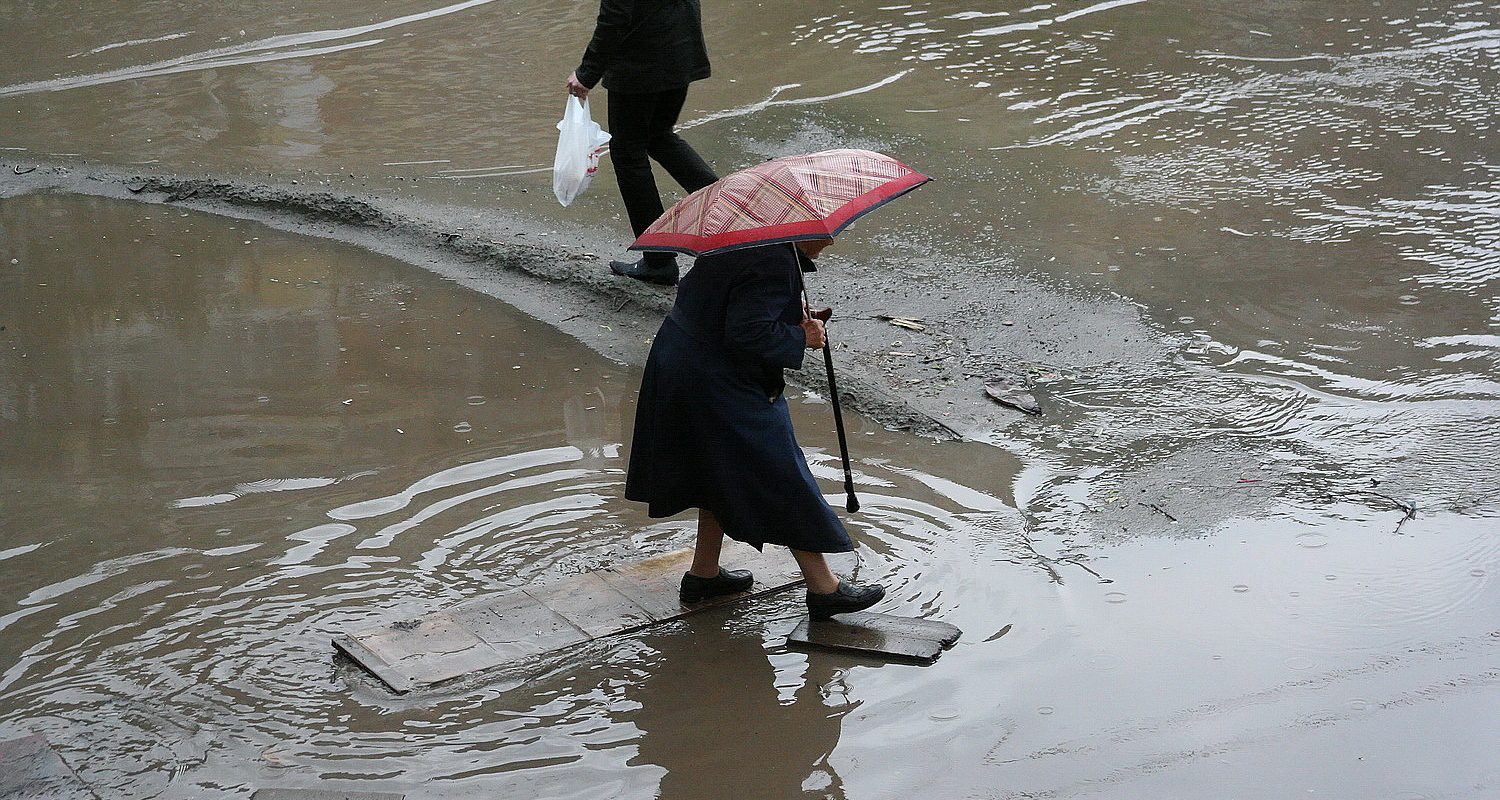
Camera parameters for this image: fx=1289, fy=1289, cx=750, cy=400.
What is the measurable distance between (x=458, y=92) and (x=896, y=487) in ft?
20.3

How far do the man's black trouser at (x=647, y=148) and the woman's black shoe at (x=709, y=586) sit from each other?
2504mm

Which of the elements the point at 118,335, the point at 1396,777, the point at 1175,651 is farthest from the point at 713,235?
the point at 118,335

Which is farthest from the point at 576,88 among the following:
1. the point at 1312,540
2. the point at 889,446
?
the point at 1312,540

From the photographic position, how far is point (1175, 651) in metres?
3.79

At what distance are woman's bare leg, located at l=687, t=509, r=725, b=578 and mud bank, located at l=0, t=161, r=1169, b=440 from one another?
1.46 metres

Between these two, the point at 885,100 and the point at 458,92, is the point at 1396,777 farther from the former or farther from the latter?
the point at 458,92

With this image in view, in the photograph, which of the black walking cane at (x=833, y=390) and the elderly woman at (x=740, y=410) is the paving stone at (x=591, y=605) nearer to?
the elderly woman at (x=740, y=410)

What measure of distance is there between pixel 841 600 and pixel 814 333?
2.78 feet

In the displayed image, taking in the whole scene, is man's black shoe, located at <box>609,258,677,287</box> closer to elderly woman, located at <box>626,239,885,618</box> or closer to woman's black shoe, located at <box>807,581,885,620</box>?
elderly woman, located at <box>626,239,885,618</box>

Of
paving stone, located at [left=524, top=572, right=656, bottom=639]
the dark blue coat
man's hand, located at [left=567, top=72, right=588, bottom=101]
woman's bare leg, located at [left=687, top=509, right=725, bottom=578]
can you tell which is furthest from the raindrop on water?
man's hand, located at [left=567, top=72, right=588, bottom=101]

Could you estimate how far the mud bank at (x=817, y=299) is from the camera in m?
5.63

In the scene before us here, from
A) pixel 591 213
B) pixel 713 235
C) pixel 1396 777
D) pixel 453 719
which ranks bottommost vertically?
pixel 1396 777

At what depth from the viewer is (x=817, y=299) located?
652 centimetres

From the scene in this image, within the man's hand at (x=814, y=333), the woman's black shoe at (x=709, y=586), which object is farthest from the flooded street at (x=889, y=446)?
the man's hand at (x=814, y=333)
